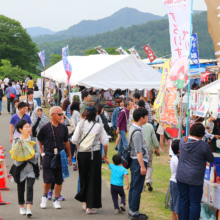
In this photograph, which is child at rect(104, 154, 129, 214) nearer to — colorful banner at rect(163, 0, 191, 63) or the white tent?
colorful banner at rect(163, 0, 191, 63)

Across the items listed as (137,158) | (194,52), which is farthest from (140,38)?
(137,158)

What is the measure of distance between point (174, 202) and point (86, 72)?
32.7ft

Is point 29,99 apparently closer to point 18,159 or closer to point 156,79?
point 18,159

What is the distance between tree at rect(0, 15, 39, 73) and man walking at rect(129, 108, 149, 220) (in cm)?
6288

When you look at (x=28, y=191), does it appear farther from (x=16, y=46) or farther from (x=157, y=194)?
(x=16, y=46)

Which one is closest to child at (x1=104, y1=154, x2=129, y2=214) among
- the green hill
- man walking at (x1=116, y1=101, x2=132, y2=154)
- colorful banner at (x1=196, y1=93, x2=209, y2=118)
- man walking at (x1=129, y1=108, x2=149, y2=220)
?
man walking at (x1=129, y1=108, x2=149, y2=220)

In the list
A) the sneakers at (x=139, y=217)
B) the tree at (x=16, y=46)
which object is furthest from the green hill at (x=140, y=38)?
the sneakers at (x=139, y=217)

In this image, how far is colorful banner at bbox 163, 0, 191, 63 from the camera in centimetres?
582

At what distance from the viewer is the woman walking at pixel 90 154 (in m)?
5.94

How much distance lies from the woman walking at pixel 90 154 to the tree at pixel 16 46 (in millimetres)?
62269

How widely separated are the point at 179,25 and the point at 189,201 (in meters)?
2.75

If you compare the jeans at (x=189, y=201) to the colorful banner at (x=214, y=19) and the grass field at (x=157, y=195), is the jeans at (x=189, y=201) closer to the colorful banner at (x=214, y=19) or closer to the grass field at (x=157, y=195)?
the grass field at (x=157, y=195)

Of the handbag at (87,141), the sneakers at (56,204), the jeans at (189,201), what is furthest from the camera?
the sneakers at (56,204)

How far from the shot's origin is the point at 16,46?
66.6 metres
